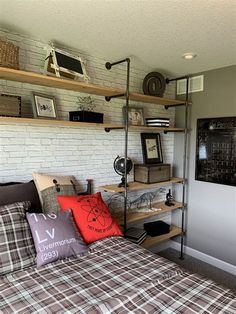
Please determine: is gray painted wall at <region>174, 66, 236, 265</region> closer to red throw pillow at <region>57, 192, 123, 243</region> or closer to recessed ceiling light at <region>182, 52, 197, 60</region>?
recessed ceiling light at <region>182, 52, 197, 60</region>

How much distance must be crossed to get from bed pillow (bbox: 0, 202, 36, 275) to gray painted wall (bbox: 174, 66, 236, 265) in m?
2.22

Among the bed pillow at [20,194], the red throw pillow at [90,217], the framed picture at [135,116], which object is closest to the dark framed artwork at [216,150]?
the framed picture at [135,116]

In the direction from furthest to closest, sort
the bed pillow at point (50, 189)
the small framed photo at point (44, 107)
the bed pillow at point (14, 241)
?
1. the small framed photo at point (44, 107)
2. the bed pillow at point (50, 189)
3. the bed pillow at point (14, 241)

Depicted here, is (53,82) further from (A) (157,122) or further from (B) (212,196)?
(B) (212,196)

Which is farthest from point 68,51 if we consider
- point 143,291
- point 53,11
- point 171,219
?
point 171,219

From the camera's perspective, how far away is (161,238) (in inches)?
119

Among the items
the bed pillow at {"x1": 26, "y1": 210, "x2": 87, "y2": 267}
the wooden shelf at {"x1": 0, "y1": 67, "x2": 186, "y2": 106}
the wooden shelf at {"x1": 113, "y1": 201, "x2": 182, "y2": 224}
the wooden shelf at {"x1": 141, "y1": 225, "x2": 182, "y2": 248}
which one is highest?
the wooden shelf at {"x1": 0, "y1": 67, "x2": 186, "y2": 106}

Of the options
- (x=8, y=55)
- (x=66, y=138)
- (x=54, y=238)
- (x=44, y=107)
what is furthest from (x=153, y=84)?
(x=54, y=238)

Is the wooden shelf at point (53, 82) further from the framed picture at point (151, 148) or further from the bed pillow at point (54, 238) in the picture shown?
the bed pillow at point (54, 238)

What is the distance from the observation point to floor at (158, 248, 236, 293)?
8.80ft

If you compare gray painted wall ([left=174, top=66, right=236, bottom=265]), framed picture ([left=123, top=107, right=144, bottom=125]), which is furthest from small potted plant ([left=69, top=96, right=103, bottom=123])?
gray painted wall ([left=174, top=66, right=236, bottom=265])

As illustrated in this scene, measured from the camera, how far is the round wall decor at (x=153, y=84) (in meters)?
2.96

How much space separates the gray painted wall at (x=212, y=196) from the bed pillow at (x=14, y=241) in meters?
2.22

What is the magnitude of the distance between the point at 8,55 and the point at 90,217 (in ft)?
4.48
